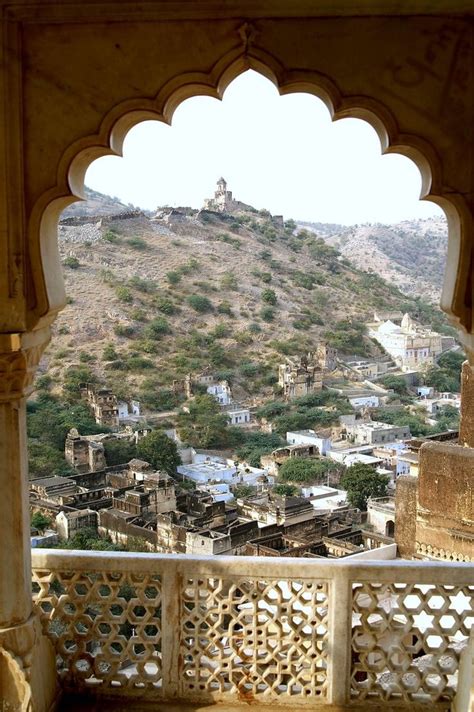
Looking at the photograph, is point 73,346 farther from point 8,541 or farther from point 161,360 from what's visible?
point 8,541

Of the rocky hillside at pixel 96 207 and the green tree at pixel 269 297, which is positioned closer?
the green tree at pixel 269 297

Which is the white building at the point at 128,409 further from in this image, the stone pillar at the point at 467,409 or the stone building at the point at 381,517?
the stone pillar at the point at 467,409

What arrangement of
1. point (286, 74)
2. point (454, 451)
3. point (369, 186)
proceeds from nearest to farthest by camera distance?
point (286, 74) < point (454, 451) < point (369, 186)

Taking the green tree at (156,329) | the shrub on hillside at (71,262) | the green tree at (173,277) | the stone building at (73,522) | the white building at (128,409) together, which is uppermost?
the shrub on hillside at (71,262)

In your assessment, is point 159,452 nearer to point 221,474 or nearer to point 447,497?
point 221,474

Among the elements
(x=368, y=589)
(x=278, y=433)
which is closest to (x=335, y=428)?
(x=278, y=433)

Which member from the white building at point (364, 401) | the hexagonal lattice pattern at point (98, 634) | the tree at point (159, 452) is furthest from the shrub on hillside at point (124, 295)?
the hexagonal lattice pattern at point (98, 634)

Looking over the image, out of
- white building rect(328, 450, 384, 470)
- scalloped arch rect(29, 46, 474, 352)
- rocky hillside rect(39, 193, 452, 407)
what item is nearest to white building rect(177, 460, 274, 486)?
white building rect(328, 450, 384, 470)
